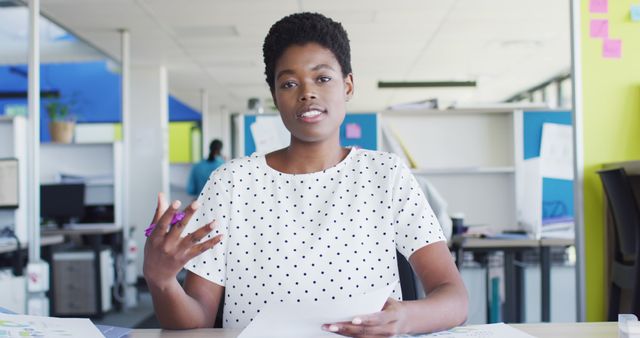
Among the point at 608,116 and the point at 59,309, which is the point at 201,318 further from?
the point at 59,309

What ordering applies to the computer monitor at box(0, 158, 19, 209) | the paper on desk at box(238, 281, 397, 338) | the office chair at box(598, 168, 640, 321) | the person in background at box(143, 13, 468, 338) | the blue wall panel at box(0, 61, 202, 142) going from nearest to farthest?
the paper on desk at box(238, 281, 397, 338) → the person in background at box(143, 13, 468, 338) → the office chair at box(598, 168, 640, 321) → the computer monitor at box(0, 158, 19, 209) → the blue wall panel at box(0, 61, 202, 142)

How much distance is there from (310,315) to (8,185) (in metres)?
3.67

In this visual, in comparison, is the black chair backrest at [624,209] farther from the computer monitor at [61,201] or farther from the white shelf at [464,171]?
the computer monitor at [61,201]

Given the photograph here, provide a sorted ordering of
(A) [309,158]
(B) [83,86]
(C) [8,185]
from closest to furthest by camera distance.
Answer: (A) [309,158], (C) [8,185], (B) [83,86]

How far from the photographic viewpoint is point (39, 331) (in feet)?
3.50

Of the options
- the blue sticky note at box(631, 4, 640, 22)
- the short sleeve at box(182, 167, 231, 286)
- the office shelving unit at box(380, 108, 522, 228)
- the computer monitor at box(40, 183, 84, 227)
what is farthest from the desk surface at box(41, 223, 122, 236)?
the short sleeve at box(182, 167, 231, 286)

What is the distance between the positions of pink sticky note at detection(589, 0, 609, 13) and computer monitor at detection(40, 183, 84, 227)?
14.2 feet

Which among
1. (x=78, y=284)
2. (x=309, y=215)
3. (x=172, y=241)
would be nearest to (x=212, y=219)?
(x=309, y=215)

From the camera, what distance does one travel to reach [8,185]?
4172mm

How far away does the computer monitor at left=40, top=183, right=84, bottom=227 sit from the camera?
5.79 m

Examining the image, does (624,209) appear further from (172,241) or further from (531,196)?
(172,241)

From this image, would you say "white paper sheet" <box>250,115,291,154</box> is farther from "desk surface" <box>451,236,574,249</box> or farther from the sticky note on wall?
"desk surface" <box>451,236,574,249</box>

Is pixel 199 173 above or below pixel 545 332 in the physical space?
above

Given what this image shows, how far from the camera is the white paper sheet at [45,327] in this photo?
1044 millimetres
